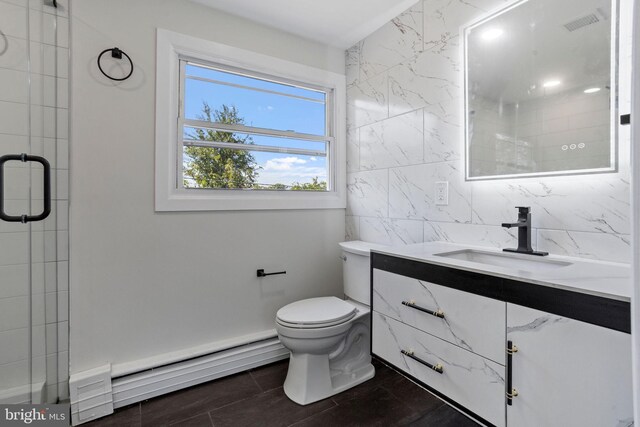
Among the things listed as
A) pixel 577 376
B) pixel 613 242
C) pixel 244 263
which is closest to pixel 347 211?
pixel 244 263

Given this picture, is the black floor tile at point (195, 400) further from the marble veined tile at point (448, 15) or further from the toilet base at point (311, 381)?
the marble veined tile at point (448, 15)

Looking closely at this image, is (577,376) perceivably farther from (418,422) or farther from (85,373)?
(85,373)

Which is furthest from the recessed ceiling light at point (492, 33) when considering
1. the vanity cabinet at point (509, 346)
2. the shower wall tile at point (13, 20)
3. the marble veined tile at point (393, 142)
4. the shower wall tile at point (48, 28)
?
the shower wall tile at point (13, 20)

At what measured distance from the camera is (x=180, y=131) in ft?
6.42

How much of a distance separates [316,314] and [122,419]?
3.69 feet

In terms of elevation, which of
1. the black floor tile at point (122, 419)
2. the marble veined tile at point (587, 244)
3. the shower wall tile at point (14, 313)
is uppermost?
the marble veined tile at point (587, 244)

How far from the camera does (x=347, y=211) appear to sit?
255 centimetres

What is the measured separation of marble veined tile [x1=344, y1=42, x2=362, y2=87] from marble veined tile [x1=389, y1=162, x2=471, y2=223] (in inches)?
35.1

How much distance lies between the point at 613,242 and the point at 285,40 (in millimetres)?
2226

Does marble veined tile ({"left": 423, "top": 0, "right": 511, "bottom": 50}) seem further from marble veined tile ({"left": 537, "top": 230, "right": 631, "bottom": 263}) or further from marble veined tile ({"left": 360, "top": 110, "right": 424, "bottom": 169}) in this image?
marble veined tile ({"left": 537, "top": 230, "right": 631, "bottom": 263})

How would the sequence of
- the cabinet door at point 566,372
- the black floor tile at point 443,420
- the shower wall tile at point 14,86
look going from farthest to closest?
the black floor tile at point 443,420 → the shower wall tile at point 14,86 → the cabinet door at point 566,372

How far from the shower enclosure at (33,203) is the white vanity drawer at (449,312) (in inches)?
62.7

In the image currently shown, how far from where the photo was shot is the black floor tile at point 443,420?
1.52 meters

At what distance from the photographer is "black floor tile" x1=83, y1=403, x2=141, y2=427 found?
61.5 inches
